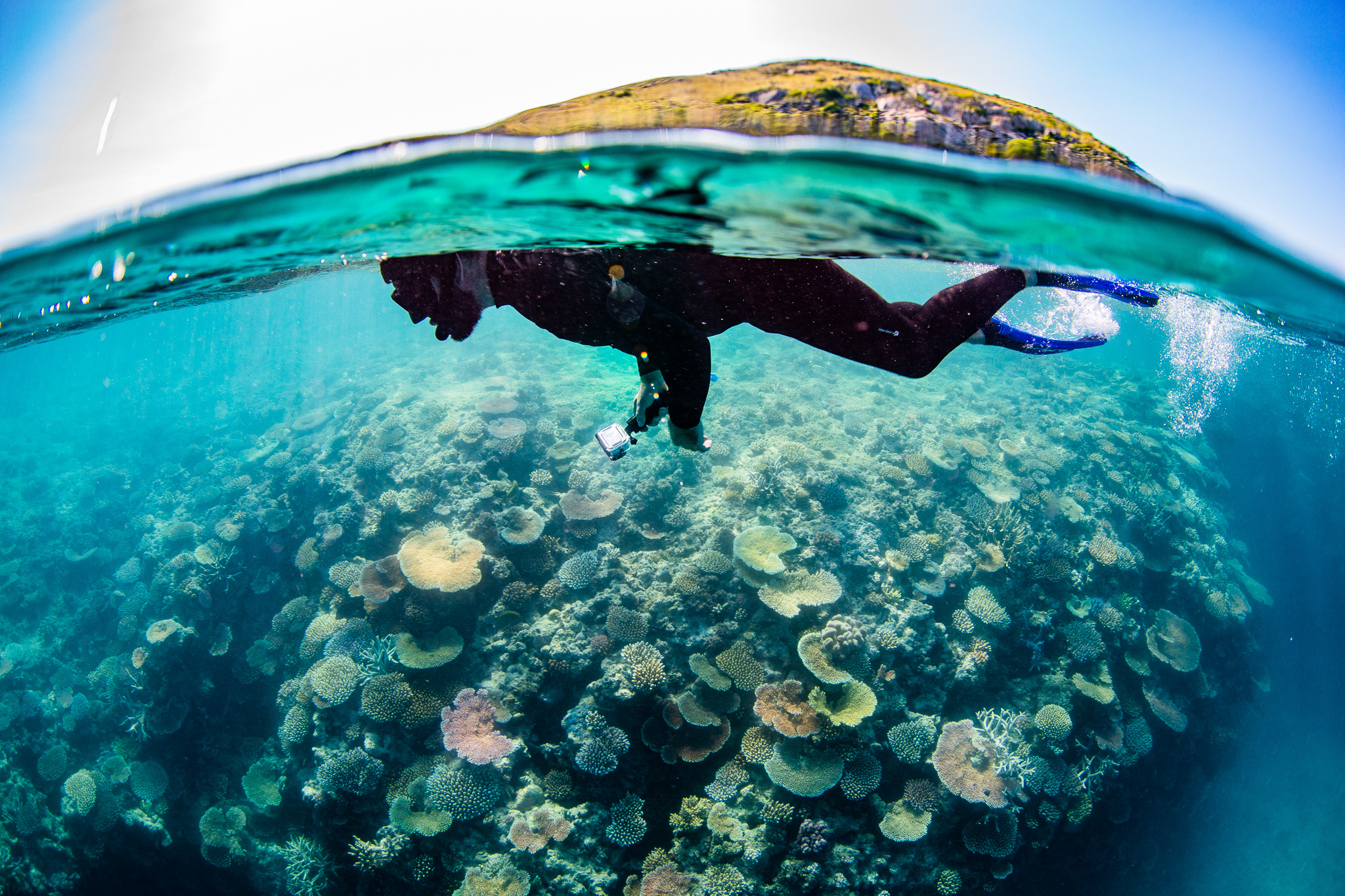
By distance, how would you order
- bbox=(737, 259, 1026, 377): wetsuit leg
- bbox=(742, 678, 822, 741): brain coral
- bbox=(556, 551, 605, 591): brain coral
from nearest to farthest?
bbox=(737, 259, 1026, 377): wetsuit leg, bbox=(742, 678, 822, 741): brain coral, bbox=(556, 551, 605, 591): brain coral

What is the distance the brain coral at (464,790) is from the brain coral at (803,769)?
312 centimetres

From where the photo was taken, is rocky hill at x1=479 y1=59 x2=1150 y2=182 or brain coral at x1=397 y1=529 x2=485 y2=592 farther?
brain coral at x1=397 y1=529 x2=485 y2=592

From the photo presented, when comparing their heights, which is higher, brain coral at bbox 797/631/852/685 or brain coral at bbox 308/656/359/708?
brain coral at bbox 797/631/852/685

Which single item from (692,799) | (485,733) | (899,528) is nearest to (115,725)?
(485,733)

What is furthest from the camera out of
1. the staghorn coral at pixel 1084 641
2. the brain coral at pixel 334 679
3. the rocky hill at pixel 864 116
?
the staghorn coral at pixel 1084 641

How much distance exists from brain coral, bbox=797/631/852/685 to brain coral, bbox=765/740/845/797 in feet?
2.49

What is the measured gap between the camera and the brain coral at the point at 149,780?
8039 millimetres

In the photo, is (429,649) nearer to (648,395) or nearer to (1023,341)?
(648,395)

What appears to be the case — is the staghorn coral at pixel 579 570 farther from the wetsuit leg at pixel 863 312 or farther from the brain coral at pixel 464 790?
the wetsuit leg at pixel 863 312

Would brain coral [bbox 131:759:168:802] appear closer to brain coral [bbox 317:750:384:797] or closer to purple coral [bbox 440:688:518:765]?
brain coral [bbox 317:750:384:797]

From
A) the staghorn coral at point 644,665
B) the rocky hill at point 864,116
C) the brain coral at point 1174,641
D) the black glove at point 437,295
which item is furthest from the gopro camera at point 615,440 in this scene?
the brain coral at point 1174,641

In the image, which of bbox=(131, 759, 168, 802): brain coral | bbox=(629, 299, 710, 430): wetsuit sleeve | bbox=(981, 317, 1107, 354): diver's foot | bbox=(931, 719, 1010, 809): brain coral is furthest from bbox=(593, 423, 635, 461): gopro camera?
bbox=(131, 759, 168, 802): brain coral

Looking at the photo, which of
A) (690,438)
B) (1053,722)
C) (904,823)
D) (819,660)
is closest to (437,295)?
(690,438)

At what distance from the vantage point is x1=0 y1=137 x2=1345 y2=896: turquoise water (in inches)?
114
